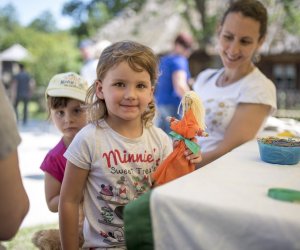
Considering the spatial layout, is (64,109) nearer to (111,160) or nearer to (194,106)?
(111,160)

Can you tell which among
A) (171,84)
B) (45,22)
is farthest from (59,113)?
(45,22)

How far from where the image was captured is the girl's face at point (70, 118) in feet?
6.67

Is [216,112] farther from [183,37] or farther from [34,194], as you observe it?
[183,37]

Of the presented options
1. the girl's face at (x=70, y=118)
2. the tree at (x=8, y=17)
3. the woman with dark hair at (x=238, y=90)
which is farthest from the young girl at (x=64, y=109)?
the tree at (x=8, y=17)

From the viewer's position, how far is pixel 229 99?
7.66 feet

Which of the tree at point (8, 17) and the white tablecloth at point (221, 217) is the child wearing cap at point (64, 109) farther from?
the tree at point (8, 17)

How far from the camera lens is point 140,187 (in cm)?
167

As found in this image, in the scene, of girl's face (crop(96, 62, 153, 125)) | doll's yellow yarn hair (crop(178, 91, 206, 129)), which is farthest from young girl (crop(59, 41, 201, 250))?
doll's yellow yarn hair (crop(178, 91, 206, 129))

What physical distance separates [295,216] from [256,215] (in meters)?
0.10

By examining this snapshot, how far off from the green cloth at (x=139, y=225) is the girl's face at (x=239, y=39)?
4.95 ft

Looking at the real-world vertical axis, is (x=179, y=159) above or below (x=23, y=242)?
above

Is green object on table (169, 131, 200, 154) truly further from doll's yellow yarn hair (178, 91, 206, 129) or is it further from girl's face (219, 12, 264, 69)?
girl's face (219, 12, 264, 69)

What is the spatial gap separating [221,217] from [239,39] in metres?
1.59

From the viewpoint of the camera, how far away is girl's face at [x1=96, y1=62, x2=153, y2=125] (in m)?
1.63
